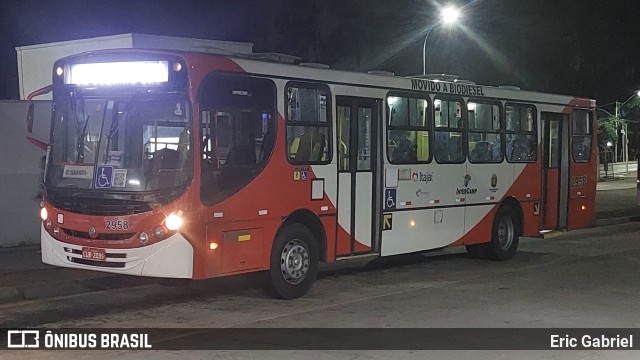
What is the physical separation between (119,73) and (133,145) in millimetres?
963

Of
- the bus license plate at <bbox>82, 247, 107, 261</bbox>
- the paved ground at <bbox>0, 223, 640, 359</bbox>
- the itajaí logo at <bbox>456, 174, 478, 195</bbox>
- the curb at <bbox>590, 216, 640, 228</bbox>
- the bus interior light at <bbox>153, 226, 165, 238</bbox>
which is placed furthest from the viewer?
the curb at <bbox>590, 216, 640, 228</bbox>

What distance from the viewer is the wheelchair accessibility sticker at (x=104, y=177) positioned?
9797mm

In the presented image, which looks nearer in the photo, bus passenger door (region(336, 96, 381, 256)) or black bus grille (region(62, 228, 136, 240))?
black bus grille (region(62, 228, 136, 240))

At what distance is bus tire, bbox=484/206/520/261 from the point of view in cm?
1529

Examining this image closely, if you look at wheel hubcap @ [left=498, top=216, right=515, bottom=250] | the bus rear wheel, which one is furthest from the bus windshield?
wheel hubcap @ [left=498, top=216, right=515, bottom=250]

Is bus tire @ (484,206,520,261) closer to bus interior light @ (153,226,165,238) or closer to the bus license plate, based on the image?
bus interior light @ (153,226,165,238)

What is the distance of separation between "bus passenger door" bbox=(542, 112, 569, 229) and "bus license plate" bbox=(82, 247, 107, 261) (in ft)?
31.7

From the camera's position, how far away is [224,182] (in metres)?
10.1

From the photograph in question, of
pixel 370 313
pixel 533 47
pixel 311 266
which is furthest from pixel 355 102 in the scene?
pixel 533 47

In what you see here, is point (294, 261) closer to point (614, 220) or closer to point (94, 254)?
point (94, 254)

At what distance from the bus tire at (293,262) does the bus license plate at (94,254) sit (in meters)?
2.13

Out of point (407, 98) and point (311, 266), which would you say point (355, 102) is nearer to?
point (407, 98)

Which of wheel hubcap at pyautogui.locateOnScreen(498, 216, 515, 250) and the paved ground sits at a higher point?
wheel hubcap at pyautogui.locateOnScreen(498, 216, 515, 250)

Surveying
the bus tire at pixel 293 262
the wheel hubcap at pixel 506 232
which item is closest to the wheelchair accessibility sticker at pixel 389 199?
the bus tire at pixel 293 262
